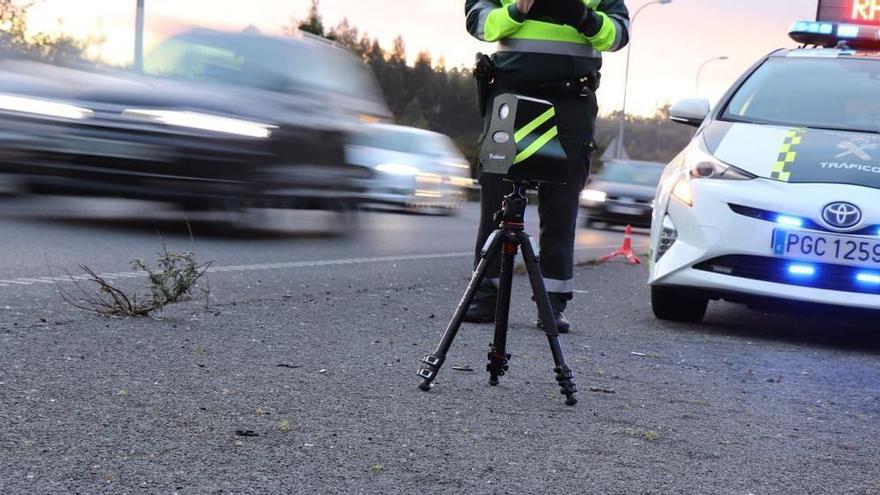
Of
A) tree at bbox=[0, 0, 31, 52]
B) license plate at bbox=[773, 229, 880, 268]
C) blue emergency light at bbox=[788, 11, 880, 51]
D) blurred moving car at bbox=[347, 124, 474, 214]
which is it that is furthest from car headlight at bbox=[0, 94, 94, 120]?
tree at bbox=[0, 0, 31, 52]

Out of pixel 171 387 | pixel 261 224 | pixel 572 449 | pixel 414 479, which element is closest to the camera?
pixel 414 479

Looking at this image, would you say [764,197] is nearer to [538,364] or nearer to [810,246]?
[810,246]

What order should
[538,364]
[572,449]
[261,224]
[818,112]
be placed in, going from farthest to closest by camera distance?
1. [261,224]
2. [818,112]
3. [538,364]
4. [572,449]

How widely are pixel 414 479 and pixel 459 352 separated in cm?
205

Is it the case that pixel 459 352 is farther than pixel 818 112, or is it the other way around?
pixel 818 112

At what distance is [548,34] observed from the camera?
5.82m

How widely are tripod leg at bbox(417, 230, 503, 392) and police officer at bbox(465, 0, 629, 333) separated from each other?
130 centimetres

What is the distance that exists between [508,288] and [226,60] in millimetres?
7342

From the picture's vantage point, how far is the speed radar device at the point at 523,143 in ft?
14.5

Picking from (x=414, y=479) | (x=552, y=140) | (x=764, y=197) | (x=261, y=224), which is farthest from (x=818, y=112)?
(x=261, y=224)

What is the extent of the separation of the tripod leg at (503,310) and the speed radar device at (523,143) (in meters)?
0.24

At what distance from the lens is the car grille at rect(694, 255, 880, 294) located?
6.32 m

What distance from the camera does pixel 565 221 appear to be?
244 inches

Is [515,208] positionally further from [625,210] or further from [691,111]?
[625,210]
